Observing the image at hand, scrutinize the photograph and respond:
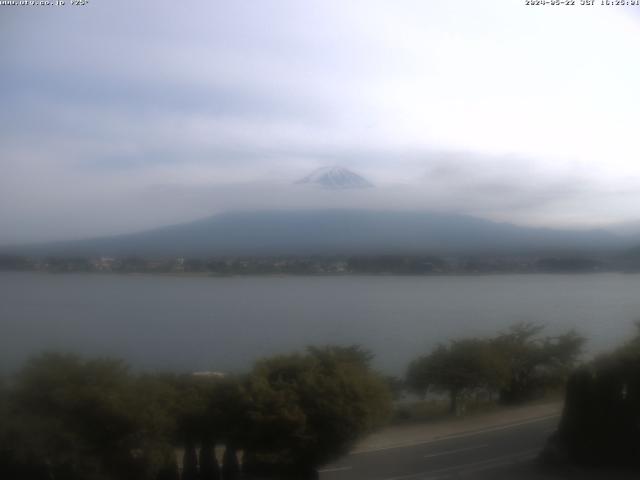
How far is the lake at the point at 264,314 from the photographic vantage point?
392cm

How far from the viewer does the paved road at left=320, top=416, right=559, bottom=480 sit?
4.07 meters

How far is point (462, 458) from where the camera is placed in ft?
14.1

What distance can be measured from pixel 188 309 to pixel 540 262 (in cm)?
246

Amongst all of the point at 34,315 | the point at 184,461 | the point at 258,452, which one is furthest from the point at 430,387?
the point at 34,315

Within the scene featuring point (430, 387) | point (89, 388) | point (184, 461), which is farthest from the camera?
point (430, 387)

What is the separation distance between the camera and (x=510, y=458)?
437 cm

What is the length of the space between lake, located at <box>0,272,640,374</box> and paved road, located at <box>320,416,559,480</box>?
21.7 inches

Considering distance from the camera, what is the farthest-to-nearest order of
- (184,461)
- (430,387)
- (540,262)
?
(540,262), (430,387), (184,461)

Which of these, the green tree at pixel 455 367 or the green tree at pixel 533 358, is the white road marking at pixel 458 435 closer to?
the green tree at pixel 533 358

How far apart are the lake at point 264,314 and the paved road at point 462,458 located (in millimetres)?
550

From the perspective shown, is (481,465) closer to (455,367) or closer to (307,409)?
(455,367)

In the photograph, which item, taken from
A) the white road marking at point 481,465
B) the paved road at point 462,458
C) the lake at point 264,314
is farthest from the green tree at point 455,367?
the white road marking at point 481,465

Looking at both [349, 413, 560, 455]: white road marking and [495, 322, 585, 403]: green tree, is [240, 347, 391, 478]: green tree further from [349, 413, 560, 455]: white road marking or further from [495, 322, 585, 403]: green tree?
[495, 322, 585, 403]: green tree

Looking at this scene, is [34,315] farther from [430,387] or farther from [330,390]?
[430,387]
